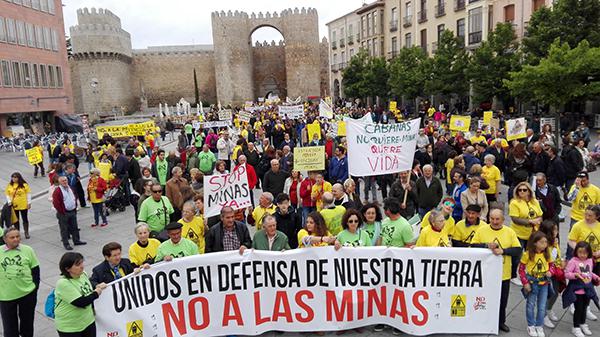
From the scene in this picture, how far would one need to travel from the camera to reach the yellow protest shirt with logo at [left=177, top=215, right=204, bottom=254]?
6.38 meters

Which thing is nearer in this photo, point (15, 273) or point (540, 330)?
point (15, 273)

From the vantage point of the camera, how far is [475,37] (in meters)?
34.5

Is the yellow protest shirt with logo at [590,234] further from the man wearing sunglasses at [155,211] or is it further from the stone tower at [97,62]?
the stone tower at [97,62]

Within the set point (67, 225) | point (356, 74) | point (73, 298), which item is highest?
point (356, 74)

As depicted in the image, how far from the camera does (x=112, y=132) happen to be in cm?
1789

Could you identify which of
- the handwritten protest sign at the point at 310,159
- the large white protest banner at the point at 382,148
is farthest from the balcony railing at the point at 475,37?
the large white protest banner at the point at 382,148

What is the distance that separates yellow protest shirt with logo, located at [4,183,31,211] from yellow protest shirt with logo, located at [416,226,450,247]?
8.19m

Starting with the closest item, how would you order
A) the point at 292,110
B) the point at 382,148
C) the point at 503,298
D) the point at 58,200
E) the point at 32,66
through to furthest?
1. the point at 503,298
2. the point at 382,148
3. the point at 58,200
4. the point at 292,110
5. the point at 32,66

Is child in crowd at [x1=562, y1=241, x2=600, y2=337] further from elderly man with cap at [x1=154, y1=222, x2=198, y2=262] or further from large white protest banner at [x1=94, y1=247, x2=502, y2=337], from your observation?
elderly man with cap at [x1=154, y1=222, x2=198, y2=262]

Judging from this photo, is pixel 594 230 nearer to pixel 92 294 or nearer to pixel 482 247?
pixel 482 247

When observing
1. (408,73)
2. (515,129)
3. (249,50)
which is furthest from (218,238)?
(249,50)

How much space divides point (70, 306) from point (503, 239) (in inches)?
179

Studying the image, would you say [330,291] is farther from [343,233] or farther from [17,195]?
[17,195]

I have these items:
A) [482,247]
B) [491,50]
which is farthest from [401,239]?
[491,50]
